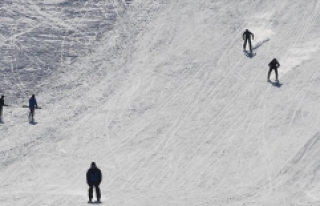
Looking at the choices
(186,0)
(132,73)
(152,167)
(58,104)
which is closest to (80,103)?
(58,104)

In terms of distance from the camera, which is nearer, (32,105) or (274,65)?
(32,105)

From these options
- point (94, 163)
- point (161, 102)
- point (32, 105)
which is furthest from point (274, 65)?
point (94, 163)

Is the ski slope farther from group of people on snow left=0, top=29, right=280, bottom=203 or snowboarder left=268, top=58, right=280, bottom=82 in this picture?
snowboarder left=268, top=58, right=280, bottom=82

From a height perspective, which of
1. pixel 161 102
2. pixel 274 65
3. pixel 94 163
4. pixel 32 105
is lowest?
pixel 94 163

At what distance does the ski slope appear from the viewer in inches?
881

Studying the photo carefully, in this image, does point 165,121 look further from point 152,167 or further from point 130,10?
point 130,10

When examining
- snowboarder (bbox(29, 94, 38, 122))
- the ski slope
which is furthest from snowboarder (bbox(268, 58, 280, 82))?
snowboarder (bbox(29, 94, 38, 122))

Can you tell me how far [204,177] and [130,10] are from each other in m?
19.2

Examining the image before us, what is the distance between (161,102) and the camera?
29922mm

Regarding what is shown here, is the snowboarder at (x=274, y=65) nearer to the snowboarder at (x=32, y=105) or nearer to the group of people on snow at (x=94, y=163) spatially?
the group of people on snow at (x=94, y=163)

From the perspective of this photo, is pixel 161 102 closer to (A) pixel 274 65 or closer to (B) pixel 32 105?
(A) pixel 274 65

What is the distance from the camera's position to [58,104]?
3038cm

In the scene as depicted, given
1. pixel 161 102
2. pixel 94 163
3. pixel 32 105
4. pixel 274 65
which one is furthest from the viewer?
pixel 274 65

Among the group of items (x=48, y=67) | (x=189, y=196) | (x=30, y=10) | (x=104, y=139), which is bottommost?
(x=189, y=196)
